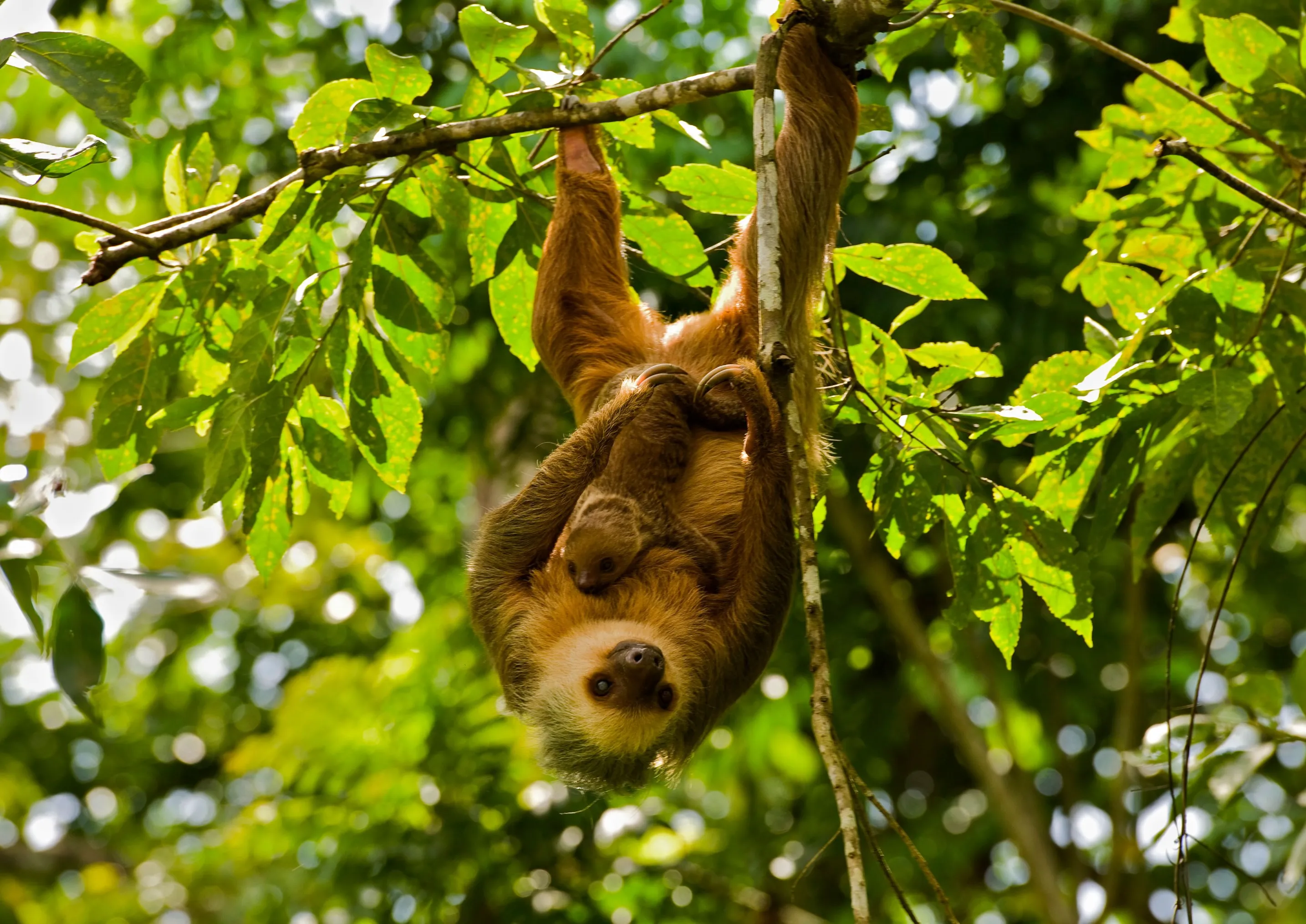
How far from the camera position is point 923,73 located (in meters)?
8.72

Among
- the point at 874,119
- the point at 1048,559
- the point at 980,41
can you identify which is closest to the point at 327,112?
the point at 874,119

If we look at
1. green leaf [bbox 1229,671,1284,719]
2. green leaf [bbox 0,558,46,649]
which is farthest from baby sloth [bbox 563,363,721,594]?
green leaf [bbox 1229,671,1284,719]

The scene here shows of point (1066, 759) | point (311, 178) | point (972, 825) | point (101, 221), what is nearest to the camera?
point (101, 221)

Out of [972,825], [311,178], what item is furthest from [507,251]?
[972,825]

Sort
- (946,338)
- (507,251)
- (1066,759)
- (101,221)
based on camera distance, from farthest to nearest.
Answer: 1. (1066,759)
2. (946,338)
3. (507,251)
4. (101,221)

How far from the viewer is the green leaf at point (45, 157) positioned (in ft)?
13.3

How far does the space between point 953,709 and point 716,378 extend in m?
5.34

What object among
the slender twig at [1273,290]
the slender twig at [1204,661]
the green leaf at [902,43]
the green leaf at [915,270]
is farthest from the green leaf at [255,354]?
the slender twig at [1273,290]

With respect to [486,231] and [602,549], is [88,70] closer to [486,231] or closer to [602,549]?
[486,231]

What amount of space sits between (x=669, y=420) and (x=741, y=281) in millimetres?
727

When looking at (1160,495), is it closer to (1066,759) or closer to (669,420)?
(669,420)

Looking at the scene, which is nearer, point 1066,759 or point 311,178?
point 311,178

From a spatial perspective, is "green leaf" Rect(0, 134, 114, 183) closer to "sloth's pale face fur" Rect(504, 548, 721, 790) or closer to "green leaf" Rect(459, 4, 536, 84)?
"green leaf" Rect(459, 4, 536, 84)

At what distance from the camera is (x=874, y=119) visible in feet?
17.6
